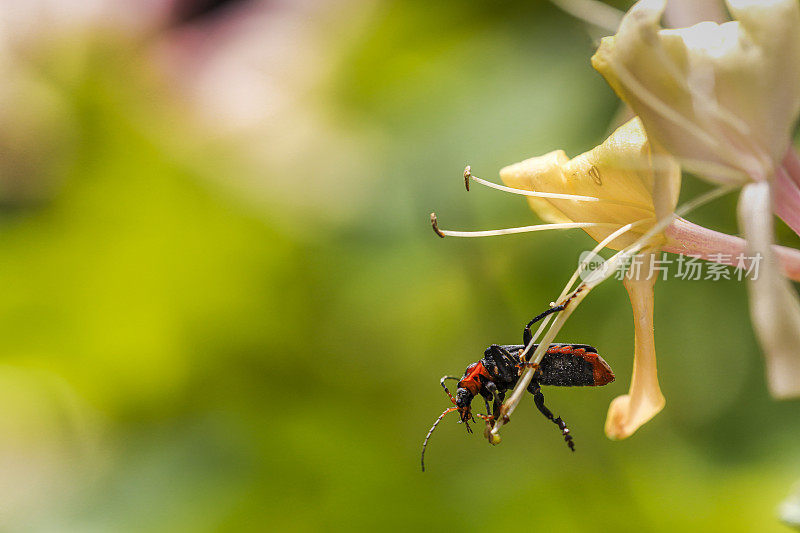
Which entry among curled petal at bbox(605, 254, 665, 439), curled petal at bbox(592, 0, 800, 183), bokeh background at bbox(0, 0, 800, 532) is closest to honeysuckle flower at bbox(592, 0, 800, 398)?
curled petal at bbox(592, 0, 800, 183)

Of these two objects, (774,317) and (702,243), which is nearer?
(774,317)

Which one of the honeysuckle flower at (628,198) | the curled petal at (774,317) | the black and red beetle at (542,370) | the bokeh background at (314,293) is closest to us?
the curled petal at (774,317)

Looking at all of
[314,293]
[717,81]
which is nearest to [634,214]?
[717,81]

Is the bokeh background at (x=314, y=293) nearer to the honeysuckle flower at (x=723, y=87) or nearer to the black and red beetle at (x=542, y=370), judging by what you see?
the black and red beetle at (x=542, y=370)

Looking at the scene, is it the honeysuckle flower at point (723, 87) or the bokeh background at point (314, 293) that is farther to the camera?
the bokeh background at point (314, 293)

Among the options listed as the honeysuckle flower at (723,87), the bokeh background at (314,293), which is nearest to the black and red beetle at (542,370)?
the honeysuckle flower at (723,87)

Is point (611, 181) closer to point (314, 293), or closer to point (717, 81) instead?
point (717, 81)

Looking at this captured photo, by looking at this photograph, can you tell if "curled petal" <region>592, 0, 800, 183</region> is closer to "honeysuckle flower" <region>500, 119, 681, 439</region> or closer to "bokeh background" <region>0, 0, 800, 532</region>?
"honeysuckle flower" <region>500, 119, 681, 439</region>

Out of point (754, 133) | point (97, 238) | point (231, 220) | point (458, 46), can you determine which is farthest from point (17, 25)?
point (754, 133)
